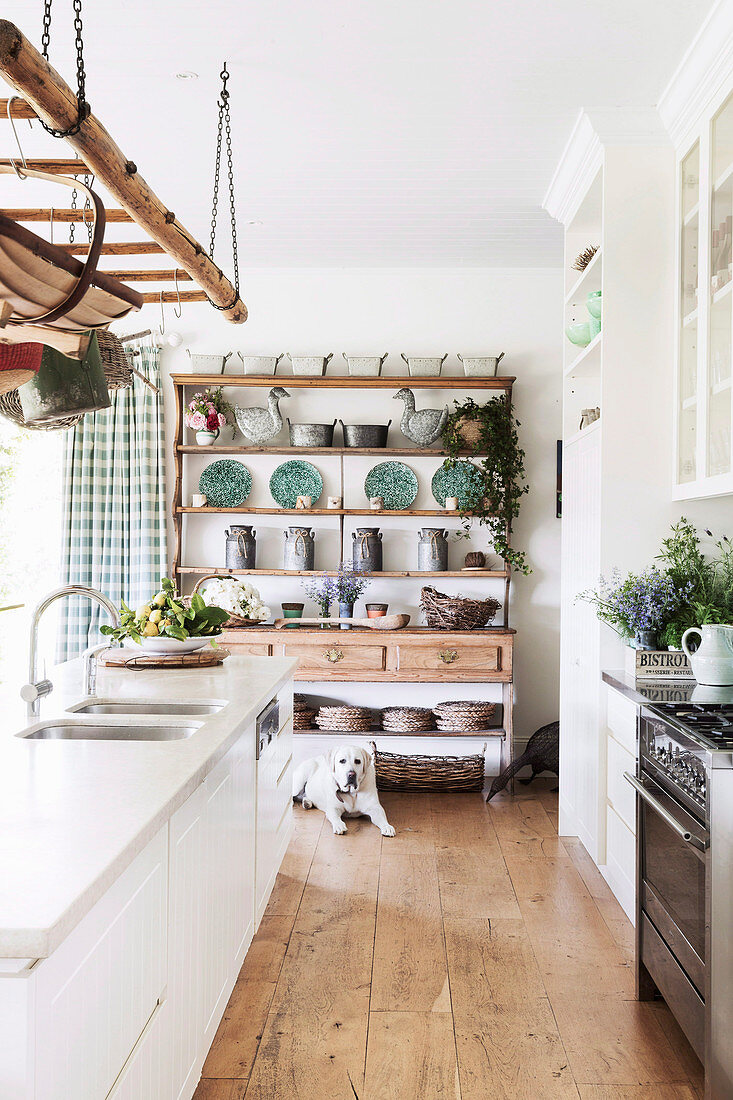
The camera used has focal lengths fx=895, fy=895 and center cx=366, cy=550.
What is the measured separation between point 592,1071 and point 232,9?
3056 millimetres

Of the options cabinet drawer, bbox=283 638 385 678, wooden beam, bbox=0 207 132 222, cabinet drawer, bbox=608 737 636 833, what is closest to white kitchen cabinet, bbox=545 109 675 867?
cabinet drawer, bbox=608 737 636 833

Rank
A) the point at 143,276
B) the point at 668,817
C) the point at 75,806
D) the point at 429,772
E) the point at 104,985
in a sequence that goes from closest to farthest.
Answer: the point at 104,985
the point at 75,806
the point at 668,817
the point at 143,276
the point at 429,772

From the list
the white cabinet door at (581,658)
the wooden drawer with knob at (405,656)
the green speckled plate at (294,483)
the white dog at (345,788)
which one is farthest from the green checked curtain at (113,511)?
the white cabinet door at (581,658)

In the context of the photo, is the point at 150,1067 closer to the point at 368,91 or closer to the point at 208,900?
Result: the point at 208,900

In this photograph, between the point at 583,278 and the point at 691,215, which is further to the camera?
the point at 583,278

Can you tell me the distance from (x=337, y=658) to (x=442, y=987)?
2290mm

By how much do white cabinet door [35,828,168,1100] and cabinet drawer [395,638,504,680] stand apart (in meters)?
3.27

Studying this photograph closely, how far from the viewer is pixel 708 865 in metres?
1.95

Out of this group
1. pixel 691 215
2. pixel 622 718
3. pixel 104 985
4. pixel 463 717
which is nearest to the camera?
pixel 104 985

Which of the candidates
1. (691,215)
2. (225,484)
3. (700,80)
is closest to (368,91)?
(700,80)

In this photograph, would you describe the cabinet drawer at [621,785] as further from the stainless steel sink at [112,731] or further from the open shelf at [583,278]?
the open shelf at [583,278]

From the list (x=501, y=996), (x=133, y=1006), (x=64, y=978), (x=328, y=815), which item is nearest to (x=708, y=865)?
(x=501, y=996)

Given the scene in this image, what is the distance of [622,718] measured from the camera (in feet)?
9.89

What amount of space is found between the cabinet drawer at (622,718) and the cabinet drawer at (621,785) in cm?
4
